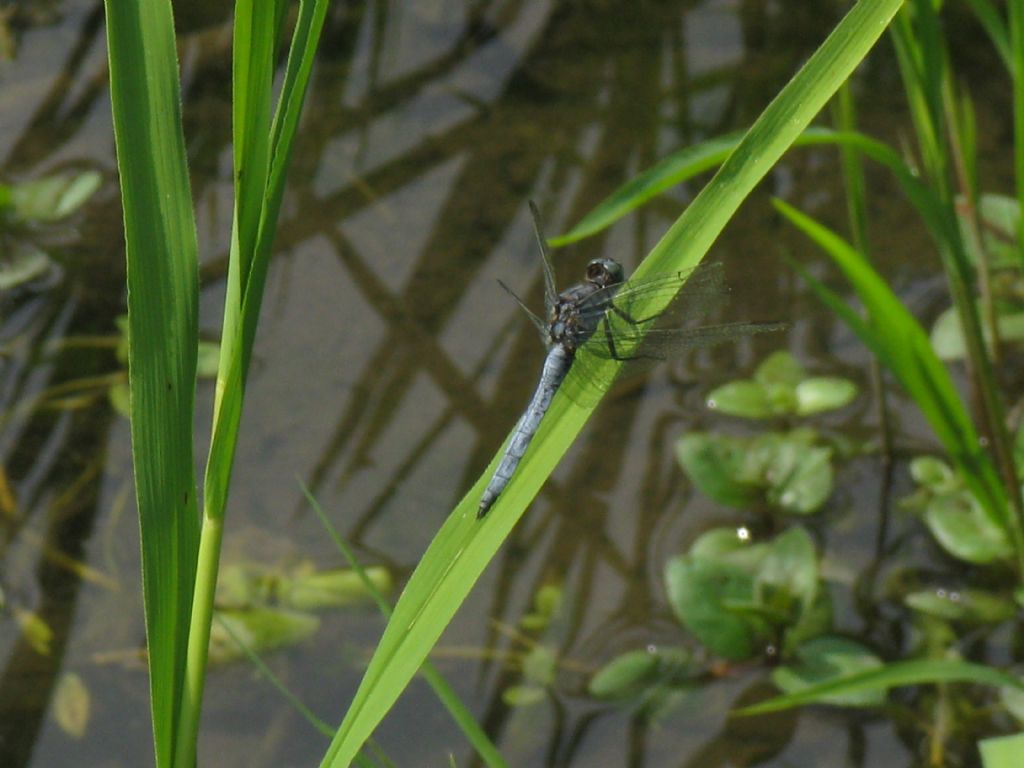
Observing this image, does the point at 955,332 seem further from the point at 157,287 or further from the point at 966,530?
the point at 157,287

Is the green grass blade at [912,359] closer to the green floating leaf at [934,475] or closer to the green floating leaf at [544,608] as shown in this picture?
the green floating leaf at [934,475]

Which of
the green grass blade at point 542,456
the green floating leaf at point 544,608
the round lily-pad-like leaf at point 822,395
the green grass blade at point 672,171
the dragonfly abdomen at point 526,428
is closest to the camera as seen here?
the green grass blade at point 542,456

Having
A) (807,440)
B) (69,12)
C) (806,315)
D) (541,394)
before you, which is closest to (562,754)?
(541,394)

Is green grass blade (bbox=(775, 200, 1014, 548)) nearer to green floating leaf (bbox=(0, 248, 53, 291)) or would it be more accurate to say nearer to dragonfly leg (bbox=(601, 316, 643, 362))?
dragonfly leg (bbox=(601, 316, 643, 362))

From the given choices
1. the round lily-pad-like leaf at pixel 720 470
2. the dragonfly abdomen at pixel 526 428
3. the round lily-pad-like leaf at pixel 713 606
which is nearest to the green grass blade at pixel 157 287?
the dragonfly abdomen at pixel 526 428

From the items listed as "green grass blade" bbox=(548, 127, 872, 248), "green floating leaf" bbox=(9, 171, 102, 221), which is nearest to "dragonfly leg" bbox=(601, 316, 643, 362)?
"green grass blade" bbox=(548, 127, 872, 248)
